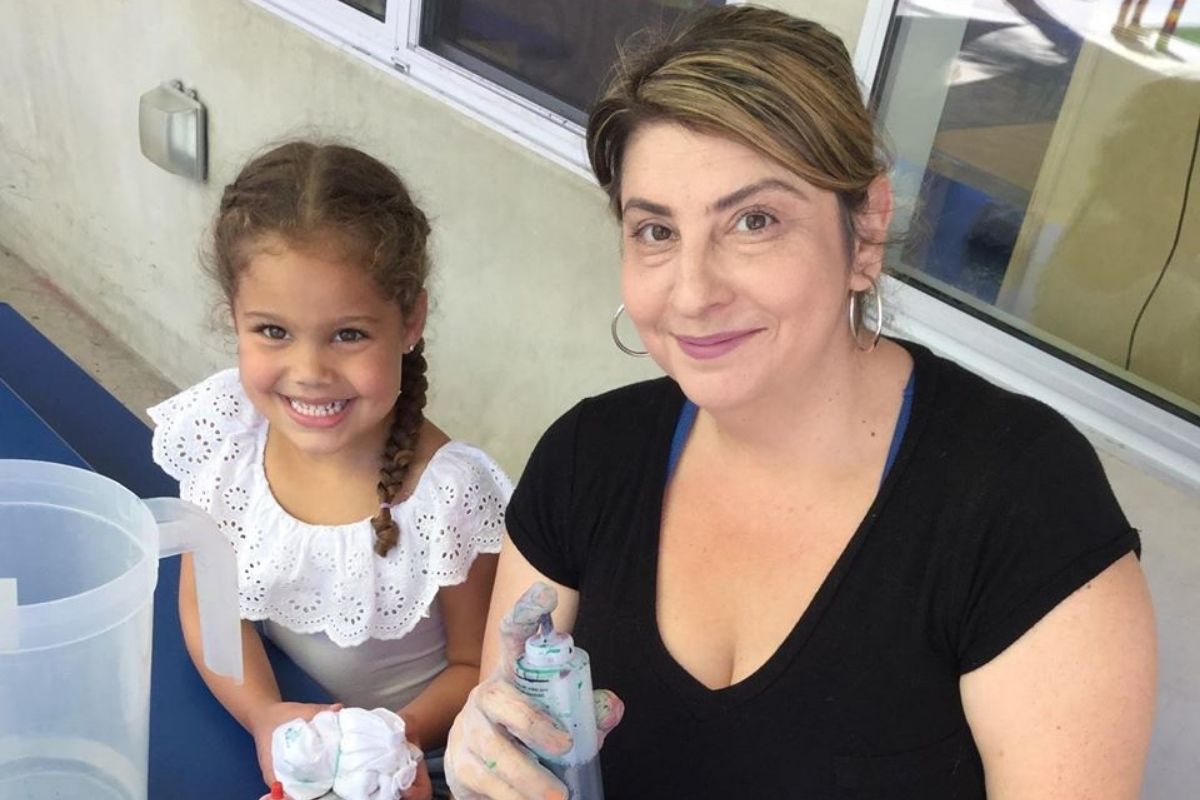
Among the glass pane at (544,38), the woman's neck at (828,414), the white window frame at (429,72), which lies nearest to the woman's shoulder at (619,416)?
the woman's neck at (828,414)

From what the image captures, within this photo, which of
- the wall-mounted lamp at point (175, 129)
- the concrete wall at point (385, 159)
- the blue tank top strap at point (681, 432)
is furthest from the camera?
the wall-mounted lamp at point (175, 129)

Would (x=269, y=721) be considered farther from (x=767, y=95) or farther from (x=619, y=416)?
(x=767, y=95)

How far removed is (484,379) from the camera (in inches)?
97.3

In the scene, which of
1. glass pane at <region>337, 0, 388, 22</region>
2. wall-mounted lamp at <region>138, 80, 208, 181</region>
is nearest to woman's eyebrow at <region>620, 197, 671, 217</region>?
glass pane at <region>337, 0, 388, 22</region>

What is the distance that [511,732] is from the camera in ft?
3.29

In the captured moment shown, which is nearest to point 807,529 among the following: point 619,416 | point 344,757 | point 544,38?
point 619,416

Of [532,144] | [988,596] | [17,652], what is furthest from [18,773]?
[532,144]

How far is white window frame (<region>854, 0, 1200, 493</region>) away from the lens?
5.08ft

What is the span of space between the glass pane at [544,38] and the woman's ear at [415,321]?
704 millimetres

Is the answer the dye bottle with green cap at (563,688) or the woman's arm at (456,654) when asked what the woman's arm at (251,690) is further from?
the dye bottle with green cap at (563,688)

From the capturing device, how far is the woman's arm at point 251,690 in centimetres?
121

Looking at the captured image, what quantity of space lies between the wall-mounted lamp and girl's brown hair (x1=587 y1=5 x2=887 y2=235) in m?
2.07

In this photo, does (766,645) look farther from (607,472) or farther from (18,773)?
(18,773)

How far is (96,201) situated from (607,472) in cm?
272
